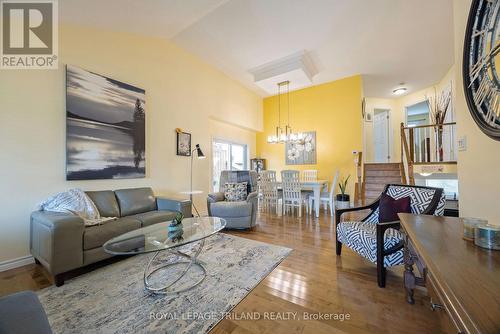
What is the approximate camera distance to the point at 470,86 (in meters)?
1.34

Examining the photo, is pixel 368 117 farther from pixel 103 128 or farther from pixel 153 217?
pixel 103 128

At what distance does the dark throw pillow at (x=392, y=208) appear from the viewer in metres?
1.93

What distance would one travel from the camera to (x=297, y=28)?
3371 millimetres

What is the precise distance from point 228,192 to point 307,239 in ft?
5.73

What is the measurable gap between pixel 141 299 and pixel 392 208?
248 centimetres

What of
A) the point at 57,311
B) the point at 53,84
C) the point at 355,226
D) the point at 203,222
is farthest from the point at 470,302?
the point at 53,84

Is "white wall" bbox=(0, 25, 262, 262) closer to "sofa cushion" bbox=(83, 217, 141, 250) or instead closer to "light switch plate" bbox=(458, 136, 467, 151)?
"sofa cushion" bbox=(83, 217, 141, 250)

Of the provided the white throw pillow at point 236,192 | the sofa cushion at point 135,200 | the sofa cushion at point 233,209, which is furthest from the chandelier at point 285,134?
the sofa cushion at point 135,200

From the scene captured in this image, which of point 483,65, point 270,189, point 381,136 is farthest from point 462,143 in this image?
point 381,136

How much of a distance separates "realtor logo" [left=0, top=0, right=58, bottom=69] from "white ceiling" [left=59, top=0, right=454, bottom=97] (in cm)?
19

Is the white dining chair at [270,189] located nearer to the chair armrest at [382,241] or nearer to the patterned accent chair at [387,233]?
the patterned accent chair at [387,233]

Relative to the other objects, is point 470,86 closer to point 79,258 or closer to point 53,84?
point 79,258

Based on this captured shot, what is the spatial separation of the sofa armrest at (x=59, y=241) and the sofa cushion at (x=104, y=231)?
0.06 metres

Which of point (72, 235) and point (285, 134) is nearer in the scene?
point (72, 235)
